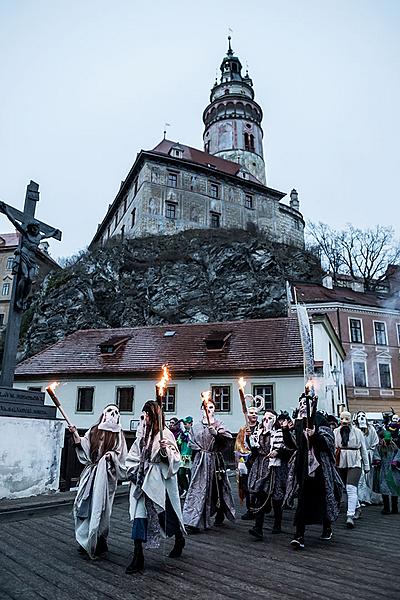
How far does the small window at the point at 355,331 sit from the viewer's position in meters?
35.3

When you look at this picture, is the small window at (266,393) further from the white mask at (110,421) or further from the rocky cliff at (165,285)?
the rocky cliff at (165,285)

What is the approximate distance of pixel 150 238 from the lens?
4925 centimetres

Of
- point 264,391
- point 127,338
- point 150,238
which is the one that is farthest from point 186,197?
point 264,391

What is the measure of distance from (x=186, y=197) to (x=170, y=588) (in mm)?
51507

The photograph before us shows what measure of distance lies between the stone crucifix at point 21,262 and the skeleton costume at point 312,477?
597 centimetres

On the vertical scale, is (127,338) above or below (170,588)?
above

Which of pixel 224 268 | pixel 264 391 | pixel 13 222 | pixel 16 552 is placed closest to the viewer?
pixel 16 552

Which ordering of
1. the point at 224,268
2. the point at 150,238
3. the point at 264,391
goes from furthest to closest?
1. the point at 150,238
2. the point at 224,268
3. the point at 264,391

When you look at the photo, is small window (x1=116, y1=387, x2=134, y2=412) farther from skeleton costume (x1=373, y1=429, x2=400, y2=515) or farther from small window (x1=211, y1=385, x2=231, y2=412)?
skeleton costume (x1=373, y1=429, x2=400, y2=515)

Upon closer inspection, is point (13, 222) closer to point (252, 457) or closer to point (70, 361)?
point (252, 457)

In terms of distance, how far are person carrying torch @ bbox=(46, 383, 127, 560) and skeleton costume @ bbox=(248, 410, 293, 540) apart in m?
2.28

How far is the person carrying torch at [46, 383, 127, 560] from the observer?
17.8ft

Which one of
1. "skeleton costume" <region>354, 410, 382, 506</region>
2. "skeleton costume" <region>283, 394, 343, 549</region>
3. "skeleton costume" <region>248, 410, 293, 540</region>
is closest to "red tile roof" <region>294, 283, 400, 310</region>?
"skeleton costume" <region>354, 410, 382, 506</region>

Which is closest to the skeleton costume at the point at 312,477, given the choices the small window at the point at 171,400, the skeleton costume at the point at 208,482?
the skeleton costume at the point at 208,482
